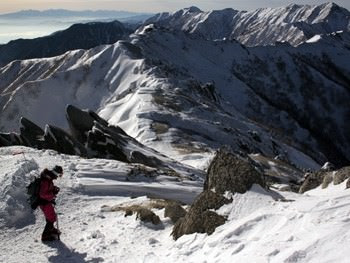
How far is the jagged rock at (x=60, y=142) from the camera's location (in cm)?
4087

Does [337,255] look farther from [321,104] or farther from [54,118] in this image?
[321,104]

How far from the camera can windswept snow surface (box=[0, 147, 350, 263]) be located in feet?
32.9

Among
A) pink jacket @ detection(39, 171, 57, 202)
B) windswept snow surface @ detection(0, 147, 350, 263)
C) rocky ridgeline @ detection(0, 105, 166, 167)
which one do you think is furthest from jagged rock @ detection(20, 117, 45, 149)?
pink jacket @ detection(39, 171, 57, 202)

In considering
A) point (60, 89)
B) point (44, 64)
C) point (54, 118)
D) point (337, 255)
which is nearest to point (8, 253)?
point (337, 255)

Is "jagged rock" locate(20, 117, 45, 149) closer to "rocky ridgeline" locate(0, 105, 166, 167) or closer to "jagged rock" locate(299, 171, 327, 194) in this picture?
"rocky ridgeline" locate(0, 105, 166, 167)

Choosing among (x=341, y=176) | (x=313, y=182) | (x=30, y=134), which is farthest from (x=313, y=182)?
(x=30, y=134)

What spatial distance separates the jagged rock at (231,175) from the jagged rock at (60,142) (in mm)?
27793

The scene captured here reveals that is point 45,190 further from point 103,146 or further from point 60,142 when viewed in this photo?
point 103,146

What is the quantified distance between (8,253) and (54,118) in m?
97.2

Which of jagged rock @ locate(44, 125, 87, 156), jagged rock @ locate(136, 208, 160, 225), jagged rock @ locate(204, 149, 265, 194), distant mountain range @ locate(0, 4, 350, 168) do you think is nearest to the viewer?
jagged rock @ locate(204, 149, 265, 194)

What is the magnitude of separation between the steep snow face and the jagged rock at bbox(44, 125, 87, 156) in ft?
59.7

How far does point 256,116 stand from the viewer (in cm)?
16712

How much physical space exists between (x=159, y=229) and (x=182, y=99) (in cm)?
8033

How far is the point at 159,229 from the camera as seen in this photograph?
1579 centimetres
